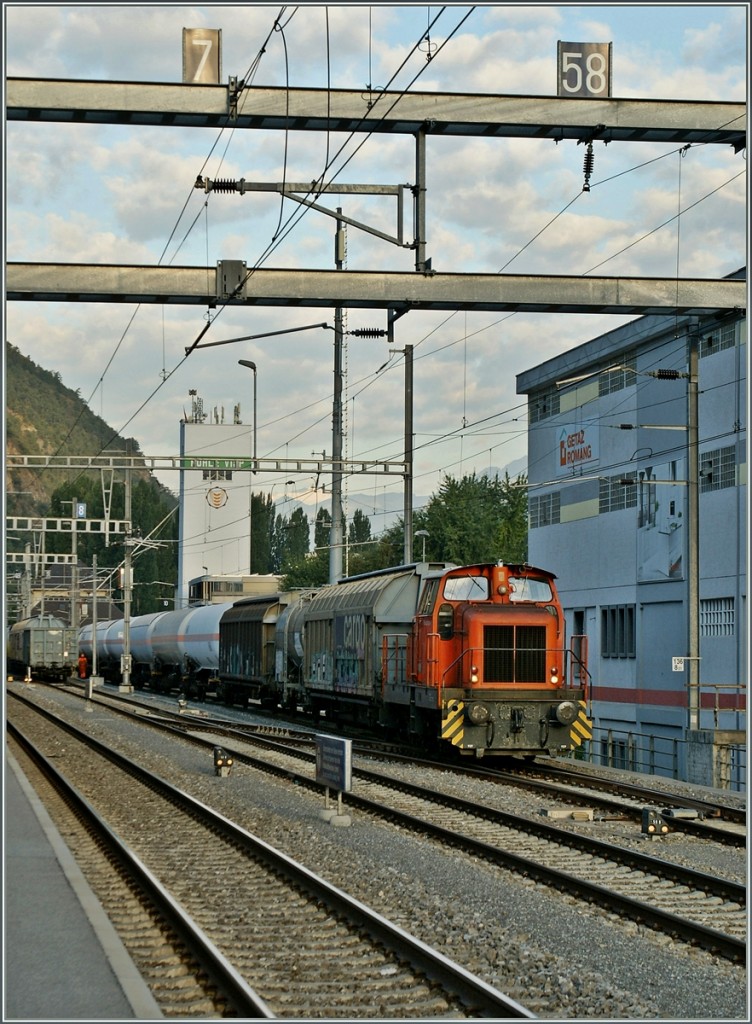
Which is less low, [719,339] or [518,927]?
[719,339]

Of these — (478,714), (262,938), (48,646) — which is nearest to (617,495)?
(478,714)

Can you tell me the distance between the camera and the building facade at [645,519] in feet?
120

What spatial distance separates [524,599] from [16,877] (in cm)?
1252

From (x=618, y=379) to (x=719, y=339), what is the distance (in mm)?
8562

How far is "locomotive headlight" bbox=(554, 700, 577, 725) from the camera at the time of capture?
21.8 m

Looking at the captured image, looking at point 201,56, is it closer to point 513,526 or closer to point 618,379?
point 618,379

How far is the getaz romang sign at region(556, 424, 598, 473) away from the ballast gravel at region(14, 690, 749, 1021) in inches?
1217

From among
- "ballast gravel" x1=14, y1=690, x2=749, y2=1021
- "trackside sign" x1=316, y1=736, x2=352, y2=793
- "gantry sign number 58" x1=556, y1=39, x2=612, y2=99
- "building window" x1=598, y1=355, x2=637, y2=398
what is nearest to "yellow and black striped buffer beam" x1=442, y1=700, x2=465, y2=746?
"ballast gravel" x1=14, y1=690, x2=749, y2=1021

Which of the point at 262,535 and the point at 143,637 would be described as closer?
the point at 143,637

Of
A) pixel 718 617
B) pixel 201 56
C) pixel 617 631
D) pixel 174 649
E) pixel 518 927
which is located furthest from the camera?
pixel 174 649

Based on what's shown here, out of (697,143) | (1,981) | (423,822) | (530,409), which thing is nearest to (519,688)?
(423,822)

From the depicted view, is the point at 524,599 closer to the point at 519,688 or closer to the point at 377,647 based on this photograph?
the point at 519,688

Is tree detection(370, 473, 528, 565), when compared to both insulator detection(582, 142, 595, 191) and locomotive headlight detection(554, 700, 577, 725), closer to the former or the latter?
locomotive headlight detection(554, 700, 577, 725)

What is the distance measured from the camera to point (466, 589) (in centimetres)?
2278
